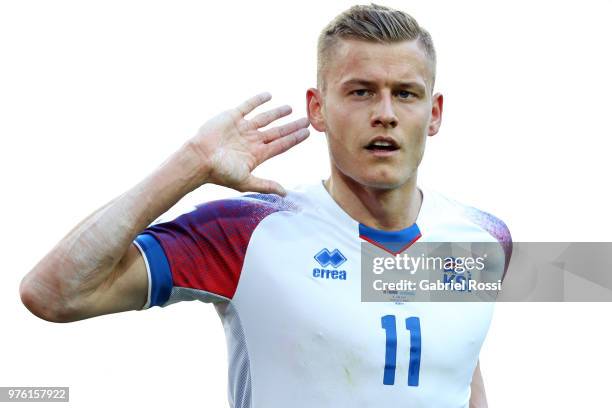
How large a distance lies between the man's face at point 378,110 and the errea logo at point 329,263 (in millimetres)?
330

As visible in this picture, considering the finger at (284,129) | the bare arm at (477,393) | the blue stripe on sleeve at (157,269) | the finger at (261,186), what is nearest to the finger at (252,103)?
the finger at (284,129)

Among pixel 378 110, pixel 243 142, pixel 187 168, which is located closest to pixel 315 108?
pixel 378 110

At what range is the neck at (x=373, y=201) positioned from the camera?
3523 mm

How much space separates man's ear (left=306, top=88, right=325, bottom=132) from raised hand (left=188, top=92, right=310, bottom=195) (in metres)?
0.18

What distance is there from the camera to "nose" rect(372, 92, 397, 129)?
3.26m

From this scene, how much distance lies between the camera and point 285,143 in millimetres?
3336

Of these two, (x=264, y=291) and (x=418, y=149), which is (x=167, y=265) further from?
(x=418, y=149)

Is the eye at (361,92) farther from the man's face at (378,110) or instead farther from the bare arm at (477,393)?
the bare arm at (477,393)

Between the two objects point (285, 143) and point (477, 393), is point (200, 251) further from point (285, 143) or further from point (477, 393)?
point (477, 393)

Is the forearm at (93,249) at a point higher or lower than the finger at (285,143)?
lower

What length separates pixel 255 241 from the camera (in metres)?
3.35

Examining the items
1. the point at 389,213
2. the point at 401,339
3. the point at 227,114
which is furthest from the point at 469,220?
the point at 227,114

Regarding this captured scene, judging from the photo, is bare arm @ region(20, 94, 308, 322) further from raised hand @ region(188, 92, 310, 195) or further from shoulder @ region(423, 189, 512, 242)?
shoulder @ region(423, 189, 512, 242)

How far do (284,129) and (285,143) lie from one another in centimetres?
7
